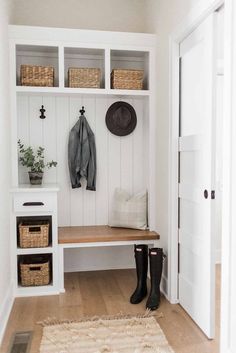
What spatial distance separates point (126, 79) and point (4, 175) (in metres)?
1.46

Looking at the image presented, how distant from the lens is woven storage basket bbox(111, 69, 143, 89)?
3.29 metres

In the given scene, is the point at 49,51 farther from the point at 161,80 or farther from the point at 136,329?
the point at 136,329

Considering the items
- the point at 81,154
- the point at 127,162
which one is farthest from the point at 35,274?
the point at 127,162

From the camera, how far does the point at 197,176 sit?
2.46 metres

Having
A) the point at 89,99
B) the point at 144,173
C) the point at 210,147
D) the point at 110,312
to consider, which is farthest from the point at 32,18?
the point at 110,312

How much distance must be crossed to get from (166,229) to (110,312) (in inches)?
32.0

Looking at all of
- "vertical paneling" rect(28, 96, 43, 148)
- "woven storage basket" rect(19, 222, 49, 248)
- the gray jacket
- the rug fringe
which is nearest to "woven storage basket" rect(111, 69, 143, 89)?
the gray jacket

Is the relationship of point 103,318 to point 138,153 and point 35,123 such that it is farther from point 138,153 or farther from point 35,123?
point 35,123

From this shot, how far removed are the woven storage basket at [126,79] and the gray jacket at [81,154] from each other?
50 cm

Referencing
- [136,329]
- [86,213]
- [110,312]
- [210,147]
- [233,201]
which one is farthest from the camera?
[86,213]

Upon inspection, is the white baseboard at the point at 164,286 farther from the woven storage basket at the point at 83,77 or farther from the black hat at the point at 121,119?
the woven storage basket at the point at 83,77

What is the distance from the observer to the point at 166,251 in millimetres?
2959

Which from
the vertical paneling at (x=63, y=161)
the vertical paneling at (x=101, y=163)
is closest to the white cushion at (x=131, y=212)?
the vertical paneling at (x=101, y=163)

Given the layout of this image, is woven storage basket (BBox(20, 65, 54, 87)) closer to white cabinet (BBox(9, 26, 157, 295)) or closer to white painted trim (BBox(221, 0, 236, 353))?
white cabinet (BBox(9, 26, 157, 295))
